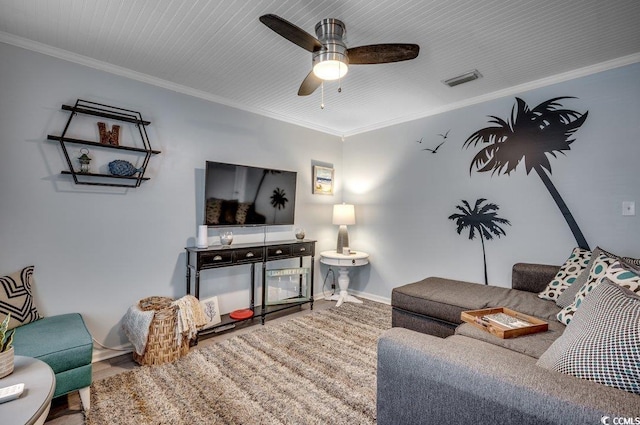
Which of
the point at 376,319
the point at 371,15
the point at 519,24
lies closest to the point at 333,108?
the point at 371,15

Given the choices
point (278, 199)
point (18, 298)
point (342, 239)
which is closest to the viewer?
point (18, 298)

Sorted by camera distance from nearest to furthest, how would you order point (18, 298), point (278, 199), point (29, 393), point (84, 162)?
point (29, 393) → point (18, 298) → point (84, 162) → point (278, 199)

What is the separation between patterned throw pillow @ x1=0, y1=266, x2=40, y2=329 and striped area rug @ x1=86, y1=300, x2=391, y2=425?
67cm

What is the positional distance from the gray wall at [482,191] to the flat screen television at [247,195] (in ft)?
4.00

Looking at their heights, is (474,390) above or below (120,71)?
below

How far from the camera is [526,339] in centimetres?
168

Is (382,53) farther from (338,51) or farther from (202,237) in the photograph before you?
(202,237)

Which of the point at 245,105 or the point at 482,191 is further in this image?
the point at 245,105

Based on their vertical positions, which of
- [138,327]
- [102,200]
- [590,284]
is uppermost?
[102,200]

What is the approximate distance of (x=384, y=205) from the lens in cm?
416

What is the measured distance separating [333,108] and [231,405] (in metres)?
3.11

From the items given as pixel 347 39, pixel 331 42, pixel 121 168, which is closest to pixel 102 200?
pixel 121 168

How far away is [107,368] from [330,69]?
2.84 m

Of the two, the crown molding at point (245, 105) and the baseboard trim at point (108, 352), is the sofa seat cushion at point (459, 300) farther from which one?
the baseboard trim at point (108, 352)
